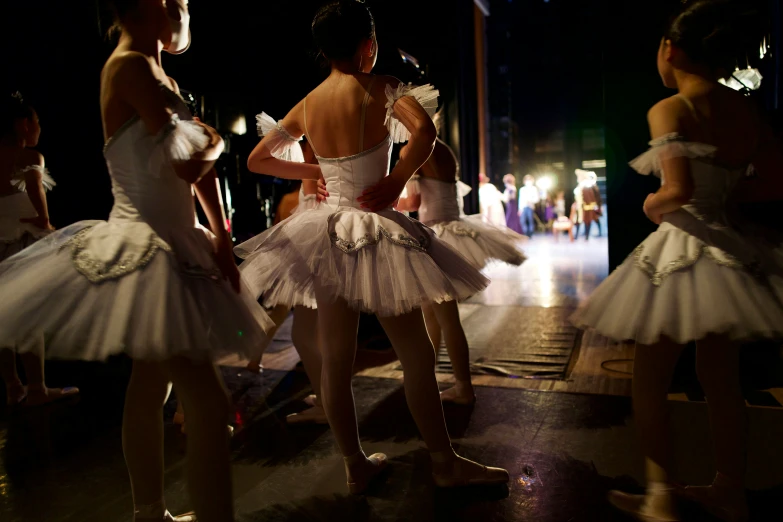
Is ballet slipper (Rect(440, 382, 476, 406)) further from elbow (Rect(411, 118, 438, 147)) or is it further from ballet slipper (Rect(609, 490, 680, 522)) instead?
elbow (Rect(411, 118, 438, 147))

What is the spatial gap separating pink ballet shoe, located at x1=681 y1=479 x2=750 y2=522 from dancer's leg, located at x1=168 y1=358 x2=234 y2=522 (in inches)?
58.4

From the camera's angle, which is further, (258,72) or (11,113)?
(258,72)

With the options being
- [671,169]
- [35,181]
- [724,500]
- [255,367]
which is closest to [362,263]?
[671,169]

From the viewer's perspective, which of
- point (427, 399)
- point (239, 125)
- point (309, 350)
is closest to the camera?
point (427, 399)

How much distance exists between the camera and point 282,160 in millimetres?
2082

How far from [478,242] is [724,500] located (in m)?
1.63

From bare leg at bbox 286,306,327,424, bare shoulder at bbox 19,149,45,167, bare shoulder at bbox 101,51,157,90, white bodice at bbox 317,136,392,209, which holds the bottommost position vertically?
bare leg at bbox 286,306,327,424

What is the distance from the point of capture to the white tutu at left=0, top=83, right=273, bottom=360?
1.23 meters

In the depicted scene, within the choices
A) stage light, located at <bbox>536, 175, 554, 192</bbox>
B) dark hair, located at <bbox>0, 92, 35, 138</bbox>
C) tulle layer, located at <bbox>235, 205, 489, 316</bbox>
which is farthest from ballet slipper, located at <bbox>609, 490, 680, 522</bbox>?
stage light, located at <bbox>536, 175, 554, 192</bbox>

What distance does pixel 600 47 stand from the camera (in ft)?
13.0

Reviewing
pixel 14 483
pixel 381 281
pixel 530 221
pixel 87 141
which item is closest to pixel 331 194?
pixel 381 281

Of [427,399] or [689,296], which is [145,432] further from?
[689,296]

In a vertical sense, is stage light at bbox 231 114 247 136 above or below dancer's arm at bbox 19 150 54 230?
above

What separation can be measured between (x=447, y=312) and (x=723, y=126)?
157 cm
